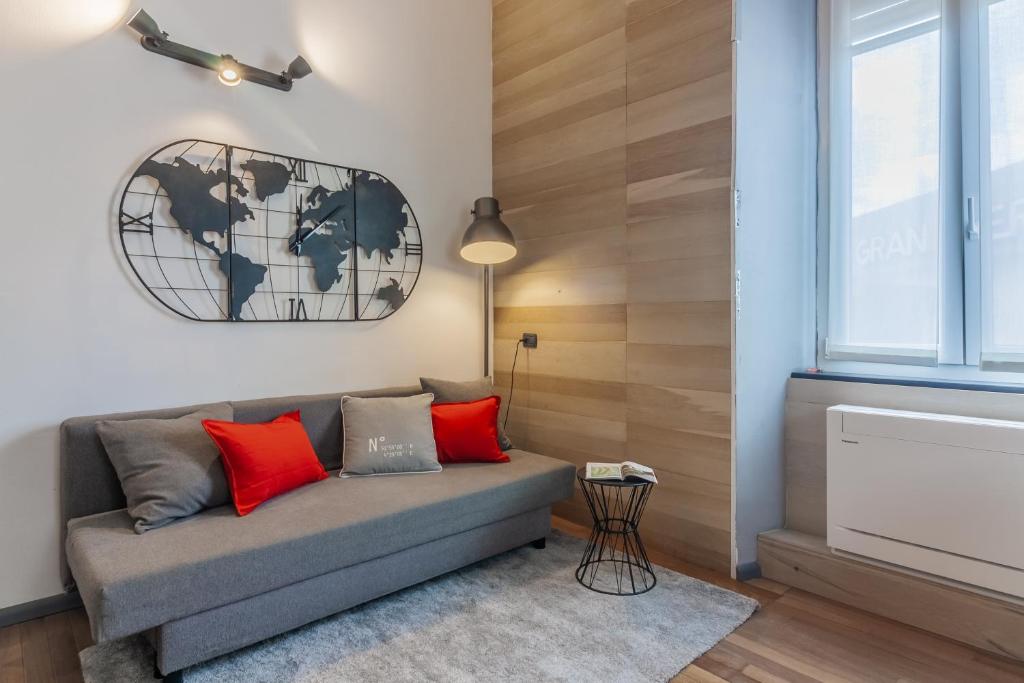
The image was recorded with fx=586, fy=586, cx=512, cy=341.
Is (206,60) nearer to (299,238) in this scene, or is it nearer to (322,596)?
(299,238)

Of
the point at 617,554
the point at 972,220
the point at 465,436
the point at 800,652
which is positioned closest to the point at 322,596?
the point at 465,436

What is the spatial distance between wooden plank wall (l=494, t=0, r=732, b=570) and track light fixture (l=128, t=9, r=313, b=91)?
134 centimetres

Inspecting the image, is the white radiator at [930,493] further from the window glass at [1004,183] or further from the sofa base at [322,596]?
the sofa base at [322,596]

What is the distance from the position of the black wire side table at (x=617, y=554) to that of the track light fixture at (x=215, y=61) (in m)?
2.31

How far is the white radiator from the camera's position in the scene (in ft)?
6.50

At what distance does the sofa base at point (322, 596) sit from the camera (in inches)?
69.9

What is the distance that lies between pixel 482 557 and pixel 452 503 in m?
0.34

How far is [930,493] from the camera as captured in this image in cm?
214

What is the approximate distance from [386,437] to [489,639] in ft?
3.38

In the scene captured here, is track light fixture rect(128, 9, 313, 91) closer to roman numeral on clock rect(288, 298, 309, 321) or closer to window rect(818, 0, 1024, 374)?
roman numeral on clock rect(288, 298, 309, 321)

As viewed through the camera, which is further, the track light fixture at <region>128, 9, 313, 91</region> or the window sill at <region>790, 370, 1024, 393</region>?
the track light fixture at <region>128, 9, 313, 91</region>

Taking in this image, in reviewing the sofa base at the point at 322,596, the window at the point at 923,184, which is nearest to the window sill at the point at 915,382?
the window at the point at 923,184

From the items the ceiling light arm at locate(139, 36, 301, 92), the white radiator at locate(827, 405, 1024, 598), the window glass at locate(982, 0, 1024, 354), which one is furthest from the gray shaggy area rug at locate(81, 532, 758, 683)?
the ceiling light arm at locate(139, 36, 301, 92)

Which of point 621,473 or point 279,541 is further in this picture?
point 621,473
